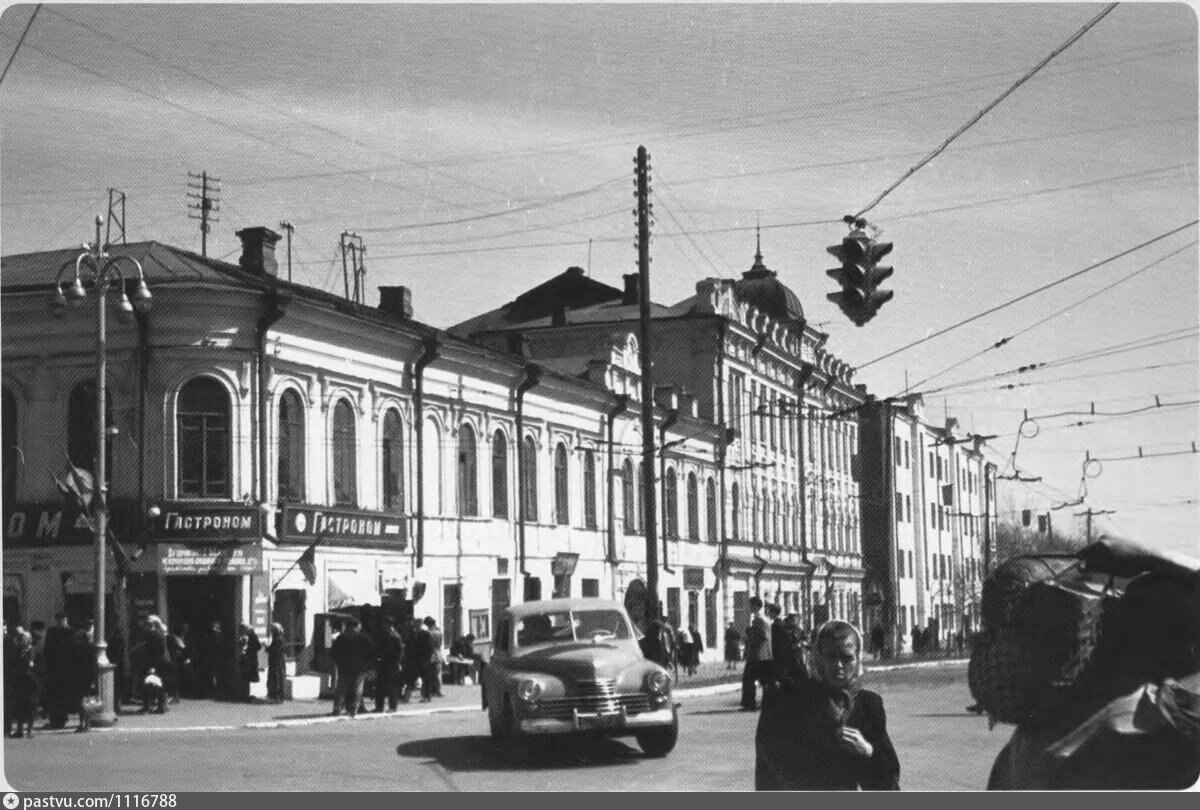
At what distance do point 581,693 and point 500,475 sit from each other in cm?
1429

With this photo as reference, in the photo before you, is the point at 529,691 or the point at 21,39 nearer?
the point at 21,39

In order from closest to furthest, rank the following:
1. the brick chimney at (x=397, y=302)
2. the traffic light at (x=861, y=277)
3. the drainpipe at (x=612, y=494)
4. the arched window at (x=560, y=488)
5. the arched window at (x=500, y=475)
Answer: the traffic light at (x=861, y=277)
the brick chimney at (x=397, y=302)
the arched window at (x=500, y=475)
the arched window at (x=560, y=488)
the drainpipe at (x=612, y=494)

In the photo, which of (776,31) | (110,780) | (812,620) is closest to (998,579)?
(776,31)

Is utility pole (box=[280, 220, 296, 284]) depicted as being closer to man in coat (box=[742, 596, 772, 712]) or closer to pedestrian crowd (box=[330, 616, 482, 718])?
pedestrian crowd (box=[330, 616, 482, 718])

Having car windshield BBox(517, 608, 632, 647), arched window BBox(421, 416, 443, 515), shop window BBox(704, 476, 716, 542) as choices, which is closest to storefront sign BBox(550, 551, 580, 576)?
arched window BBox(421, 416, 443, 515)

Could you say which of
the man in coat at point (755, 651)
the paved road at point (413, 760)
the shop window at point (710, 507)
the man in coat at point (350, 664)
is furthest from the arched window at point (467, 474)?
the shop window at point (710, 507)

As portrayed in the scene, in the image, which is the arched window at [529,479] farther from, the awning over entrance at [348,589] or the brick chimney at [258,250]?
the brick chimney at [258,250]

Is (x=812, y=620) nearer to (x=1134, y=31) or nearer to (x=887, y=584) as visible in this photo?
(x=887, y=584)

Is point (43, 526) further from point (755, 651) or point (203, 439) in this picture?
point (755, 651)

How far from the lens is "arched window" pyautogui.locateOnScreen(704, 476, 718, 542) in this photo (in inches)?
1654

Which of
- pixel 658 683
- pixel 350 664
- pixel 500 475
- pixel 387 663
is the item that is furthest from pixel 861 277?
pixel 500 475

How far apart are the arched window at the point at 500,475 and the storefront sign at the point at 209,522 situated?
613 centimetres

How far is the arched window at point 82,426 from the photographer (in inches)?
808

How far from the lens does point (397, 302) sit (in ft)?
82.7
